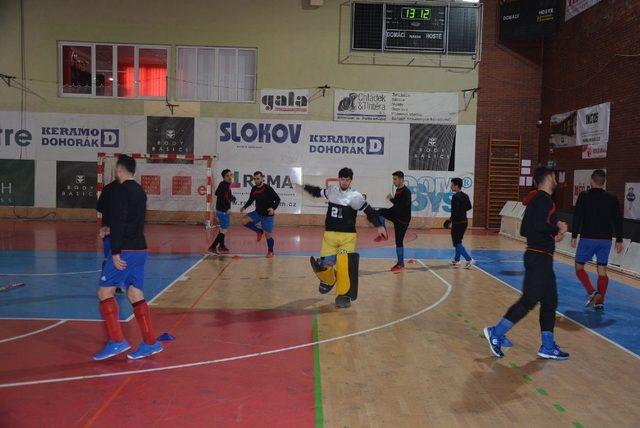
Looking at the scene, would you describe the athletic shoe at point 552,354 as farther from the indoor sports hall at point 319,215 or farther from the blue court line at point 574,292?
the blue court line at point 574,292

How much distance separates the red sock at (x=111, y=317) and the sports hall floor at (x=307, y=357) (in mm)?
271

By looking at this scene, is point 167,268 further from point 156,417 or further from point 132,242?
point 156,417

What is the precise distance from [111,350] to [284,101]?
678 inches

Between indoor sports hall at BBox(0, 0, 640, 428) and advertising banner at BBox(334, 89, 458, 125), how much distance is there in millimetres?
89

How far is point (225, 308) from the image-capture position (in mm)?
8086

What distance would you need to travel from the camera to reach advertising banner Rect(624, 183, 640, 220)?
15398 mm

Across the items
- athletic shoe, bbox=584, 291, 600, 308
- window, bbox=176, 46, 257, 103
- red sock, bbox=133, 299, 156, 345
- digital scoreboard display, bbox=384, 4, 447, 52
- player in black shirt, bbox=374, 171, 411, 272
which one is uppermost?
digital scoreboard display, bbox=384, 4, 447, 52

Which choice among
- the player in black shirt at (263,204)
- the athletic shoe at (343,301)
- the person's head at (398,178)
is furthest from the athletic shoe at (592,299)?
the player in black shirt at (263,204)

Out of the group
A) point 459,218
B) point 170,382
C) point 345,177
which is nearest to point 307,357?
point 170,382

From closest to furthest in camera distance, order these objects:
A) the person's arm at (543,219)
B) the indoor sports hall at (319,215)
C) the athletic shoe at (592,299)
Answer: the indoor sports hall at (319,215)
the person's arm at (543,219)
the athletic shoe at (592,299)

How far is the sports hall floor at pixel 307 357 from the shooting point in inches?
178

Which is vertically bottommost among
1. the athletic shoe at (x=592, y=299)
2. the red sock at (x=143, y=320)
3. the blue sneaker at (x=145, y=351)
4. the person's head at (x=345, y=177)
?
the blue sneaker at (x=145, y=351)

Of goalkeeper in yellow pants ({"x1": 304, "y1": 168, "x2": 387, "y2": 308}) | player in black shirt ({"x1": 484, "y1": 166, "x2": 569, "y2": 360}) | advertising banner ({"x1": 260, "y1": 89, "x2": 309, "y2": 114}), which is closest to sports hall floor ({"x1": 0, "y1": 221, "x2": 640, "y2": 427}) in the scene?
player in black shirt ({"x1": 484, "y1": 166, "x2": 569, "y2": 360})

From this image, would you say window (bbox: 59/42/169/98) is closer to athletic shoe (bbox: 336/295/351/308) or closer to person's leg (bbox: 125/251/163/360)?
athletic shoe (bbox: 336/295/351/308)
